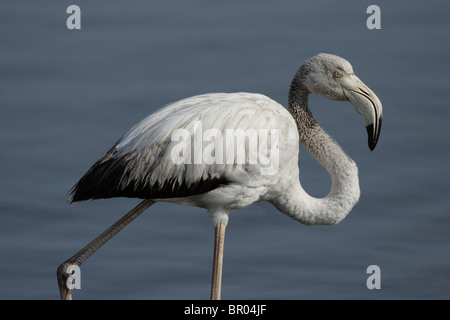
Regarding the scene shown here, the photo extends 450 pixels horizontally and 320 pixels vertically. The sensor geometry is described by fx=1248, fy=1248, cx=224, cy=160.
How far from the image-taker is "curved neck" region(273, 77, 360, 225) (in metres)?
8.82

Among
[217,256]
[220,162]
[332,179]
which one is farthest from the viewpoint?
[332,179]

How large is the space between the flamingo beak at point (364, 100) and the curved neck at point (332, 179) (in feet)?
1.10

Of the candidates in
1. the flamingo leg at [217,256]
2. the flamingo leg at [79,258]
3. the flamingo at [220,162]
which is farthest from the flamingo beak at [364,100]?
the flamingo leg at [79,258]

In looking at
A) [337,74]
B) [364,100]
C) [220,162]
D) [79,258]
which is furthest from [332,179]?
[79,258]

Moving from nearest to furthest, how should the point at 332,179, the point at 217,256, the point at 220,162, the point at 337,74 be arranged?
the point at 220,162 → the point at 217,256 → the point at 337,74 → the point at 332,179

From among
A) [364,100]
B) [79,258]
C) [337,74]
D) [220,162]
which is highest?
[337,74]

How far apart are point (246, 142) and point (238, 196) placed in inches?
15.0

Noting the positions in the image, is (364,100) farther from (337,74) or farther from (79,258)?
(79,258)

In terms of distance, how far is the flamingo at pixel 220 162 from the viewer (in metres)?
8.36

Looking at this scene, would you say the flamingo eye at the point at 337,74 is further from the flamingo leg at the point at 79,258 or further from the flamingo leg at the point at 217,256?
the flamingo leg at the point at 79,258

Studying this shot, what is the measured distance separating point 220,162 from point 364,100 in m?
1.15

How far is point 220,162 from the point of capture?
838 cm
